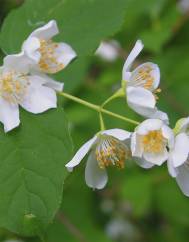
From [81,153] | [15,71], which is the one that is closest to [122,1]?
[15,71]

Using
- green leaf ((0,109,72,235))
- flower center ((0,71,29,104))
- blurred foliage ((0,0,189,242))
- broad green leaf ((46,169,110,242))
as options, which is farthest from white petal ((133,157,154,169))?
broad green leaf ((46,169,110,242))

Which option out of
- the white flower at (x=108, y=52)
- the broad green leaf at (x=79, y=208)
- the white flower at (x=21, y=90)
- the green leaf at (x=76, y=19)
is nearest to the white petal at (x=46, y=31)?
the white flower at (x=21, y=90)

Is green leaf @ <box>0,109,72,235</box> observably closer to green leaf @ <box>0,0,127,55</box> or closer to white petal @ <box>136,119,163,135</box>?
white petal @ <box>136,119,163,135</box>

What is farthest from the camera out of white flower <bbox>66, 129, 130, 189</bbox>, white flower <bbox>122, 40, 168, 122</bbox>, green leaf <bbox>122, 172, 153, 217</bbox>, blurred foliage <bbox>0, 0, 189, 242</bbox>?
green leaf <bbox>122, 172, 153, 217</bbox>

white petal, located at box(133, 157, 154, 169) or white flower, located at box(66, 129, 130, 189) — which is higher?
white petal, located at box(133, 157, 154, 169)

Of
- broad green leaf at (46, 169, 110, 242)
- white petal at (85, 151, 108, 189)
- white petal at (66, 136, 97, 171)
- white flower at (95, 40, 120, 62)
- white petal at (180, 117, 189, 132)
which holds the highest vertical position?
white petal at (180, 117, 189, 132)

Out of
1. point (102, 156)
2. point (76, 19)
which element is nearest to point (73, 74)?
point (76, 19)

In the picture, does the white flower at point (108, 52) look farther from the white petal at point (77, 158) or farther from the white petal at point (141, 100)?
the white petal at point (77, 158)
